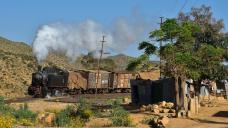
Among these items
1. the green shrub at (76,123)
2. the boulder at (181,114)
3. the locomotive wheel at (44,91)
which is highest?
the locomotive wheel at (44,91)

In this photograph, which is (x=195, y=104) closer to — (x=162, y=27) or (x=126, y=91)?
(x=162, y=27)

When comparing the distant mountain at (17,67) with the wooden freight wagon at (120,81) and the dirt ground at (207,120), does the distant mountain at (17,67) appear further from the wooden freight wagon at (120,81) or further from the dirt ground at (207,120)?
the dirt ground at (207,120)

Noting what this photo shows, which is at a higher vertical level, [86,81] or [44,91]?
[86,81]

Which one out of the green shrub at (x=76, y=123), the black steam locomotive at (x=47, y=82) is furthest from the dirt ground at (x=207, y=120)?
the black steam locomotive at (x=47, y=82)

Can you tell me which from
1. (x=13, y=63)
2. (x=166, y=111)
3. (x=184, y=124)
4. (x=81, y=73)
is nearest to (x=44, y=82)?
(x=81, y=73)

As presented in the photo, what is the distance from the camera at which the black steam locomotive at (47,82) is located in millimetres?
60812

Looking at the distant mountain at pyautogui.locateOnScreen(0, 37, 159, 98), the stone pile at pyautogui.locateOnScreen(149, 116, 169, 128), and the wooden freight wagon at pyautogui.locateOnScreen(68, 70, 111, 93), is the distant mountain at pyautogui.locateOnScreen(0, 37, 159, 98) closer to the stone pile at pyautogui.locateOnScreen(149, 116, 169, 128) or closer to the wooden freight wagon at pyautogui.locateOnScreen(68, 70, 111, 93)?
the wooden freight wagon at pyautogui.locateOnScreen(68, 70, 111, 93)

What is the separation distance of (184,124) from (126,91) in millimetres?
42808

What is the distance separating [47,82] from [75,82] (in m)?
5.05

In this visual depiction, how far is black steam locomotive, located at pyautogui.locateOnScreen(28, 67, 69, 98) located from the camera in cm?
6081

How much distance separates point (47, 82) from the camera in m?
61.8

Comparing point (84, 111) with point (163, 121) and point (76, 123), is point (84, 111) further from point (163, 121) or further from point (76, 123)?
point (163, 121)

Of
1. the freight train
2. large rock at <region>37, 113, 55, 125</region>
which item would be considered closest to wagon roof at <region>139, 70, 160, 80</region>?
the freight train

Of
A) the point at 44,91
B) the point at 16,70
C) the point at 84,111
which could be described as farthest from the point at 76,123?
the point at 16,70
